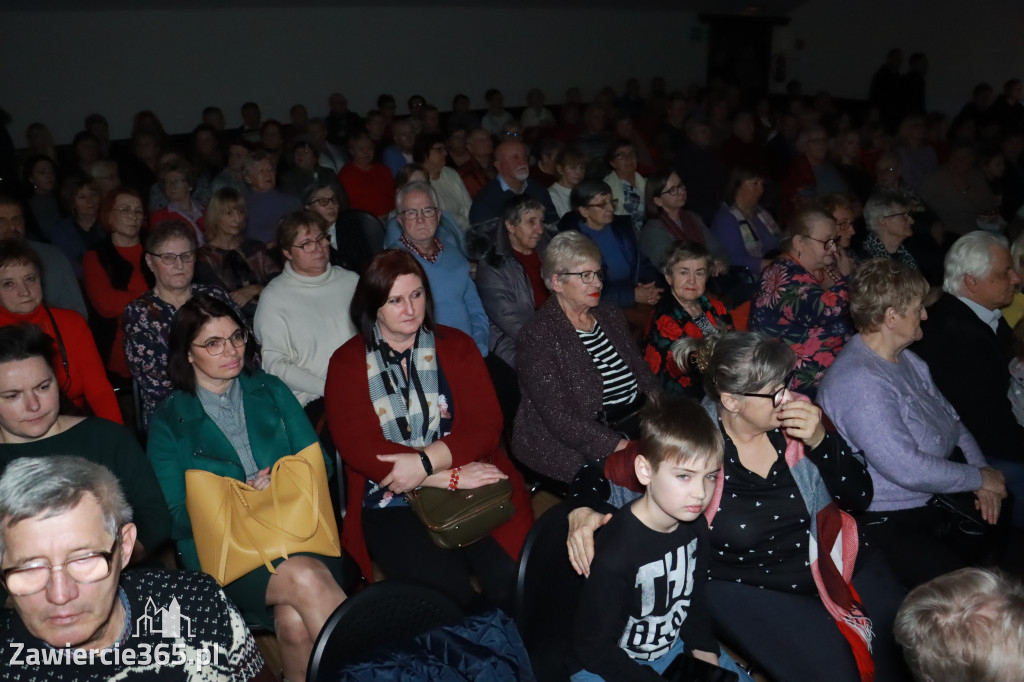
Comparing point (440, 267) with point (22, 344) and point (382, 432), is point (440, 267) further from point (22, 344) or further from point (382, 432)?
point (22, 344)

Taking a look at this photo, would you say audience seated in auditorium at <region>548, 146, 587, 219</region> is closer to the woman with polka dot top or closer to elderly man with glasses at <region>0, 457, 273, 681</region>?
the woman with polka dot top

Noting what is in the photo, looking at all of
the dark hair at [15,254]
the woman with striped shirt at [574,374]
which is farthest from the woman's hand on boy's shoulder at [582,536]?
the dark hair at [15,254]

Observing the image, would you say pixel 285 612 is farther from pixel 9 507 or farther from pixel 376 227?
pixel 376 227

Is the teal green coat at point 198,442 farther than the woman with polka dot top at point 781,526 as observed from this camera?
Yes

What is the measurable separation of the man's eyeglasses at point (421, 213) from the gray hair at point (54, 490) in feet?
7.66

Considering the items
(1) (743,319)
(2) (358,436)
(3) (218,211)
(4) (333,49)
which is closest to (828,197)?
(1) (743,319)

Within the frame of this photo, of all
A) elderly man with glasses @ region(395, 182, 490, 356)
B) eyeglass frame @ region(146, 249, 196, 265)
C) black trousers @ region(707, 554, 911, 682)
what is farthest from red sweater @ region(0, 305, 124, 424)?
black trousers @ region(707, 554, 911, 682)

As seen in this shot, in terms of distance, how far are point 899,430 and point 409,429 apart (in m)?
1.54

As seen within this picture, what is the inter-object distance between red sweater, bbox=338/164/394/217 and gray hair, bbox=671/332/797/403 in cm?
466

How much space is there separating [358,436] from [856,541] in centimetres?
149

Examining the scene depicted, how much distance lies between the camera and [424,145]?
6016 mm

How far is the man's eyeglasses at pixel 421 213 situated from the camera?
379 cm

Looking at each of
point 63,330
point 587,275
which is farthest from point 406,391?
point 63,330

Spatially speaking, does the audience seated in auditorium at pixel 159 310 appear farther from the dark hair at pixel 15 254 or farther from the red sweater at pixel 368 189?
the red sweater at pixel 368 189
